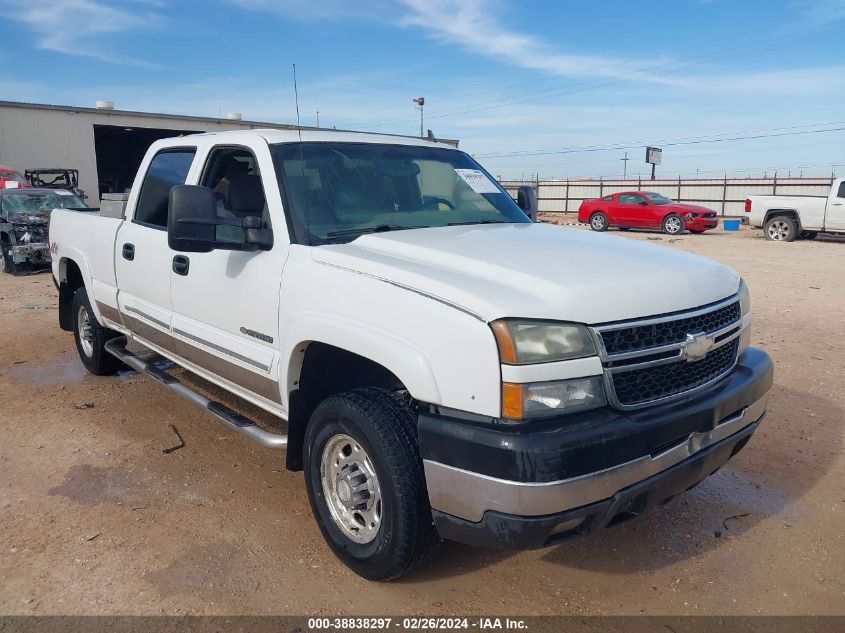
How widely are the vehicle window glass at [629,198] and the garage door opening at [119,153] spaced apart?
2070cm

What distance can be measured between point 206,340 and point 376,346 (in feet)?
5.13

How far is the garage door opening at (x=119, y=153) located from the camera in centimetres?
3238

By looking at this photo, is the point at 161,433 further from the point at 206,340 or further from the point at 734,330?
the point at 734,330

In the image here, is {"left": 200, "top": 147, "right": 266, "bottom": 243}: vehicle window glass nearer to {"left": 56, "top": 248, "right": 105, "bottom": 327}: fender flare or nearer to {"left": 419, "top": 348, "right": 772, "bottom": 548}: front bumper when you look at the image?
{"left": 419, "top": 348, "right": 772, "bottom": 548}: front bumper

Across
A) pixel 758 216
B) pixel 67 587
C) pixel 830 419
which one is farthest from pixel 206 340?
pixel 758 216

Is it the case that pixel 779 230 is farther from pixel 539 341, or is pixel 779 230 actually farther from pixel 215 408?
pixel 539 341

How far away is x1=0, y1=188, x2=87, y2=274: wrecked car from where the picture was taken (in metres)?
13.0

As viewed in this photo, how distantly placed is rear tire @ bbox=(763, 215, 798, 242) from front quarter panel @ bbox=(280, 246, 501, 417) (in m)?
20.5

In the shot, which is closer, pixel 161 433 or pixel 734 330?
pixel 734 330

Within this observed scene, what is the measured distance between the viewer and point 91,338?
5922mm

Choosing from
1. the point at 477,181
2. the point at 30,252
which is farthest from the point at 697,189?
the point at 477,181

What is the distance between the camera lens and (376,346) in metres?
2.63

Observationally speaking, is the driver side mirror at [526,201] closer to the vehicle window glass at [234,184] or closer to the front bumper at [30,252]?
the vehicle window glass at [234,184]

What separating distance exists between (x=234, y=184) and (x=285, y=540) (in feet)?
6.42
